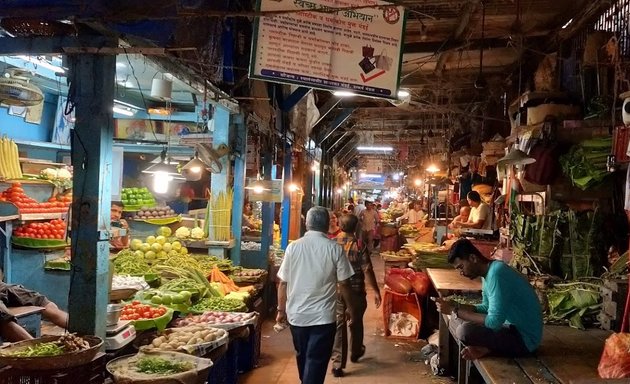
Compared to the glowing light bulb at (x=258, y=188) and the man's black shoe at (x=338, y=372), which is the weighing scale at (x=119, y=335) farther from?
the glowing light bulb at (x=258, y=188)

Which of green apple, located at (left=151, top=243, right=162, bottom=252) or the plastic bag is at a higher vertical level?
green apple, located at (left=151, top=243, right=162, bottom=252)

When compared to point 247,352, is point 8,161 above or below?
above

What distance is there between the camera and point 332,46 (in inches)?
232

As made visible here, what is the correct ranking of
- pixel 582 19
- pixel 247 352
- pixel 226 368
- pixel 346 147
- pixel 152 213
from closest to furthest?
pixel 226 368 < pixel 247 352 < pixel 582 19 < pixel 152 213 < pixel 346 147

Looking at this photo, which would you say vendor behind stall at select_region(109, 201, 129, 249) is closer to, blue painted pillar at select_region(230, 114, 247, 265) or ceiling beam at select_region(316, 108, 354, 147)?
blue painted pillar at select_region(230, 114, 247, 265)

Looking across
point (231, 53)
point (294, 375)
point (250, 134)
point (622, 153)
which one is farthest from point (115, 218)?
point (622, 153)

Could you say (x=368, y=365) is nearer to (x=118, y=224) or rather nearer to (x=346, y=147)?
(x=118, y=224)

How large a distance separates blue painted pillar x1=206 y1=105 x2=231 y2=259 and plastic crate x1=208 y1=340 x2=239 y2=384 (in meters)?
3.06

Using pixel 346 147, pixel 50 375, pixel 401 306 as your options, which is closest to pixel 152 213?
pixel 401 306

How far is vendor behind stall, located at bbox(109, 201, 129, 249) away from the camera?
9.31 m

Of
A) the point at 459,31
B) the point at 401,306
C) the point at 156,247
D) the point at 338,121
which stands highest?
the point at 459,31

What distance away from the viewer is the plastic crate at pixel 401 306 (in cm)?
896

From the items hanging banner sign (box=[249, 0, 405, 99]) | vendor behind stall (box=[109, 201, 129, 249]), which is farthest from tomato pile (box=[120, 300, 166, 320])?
vendor behind stall (box=[109, 201, 129, 249])

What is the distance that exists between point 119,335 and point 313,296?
1932 mm
